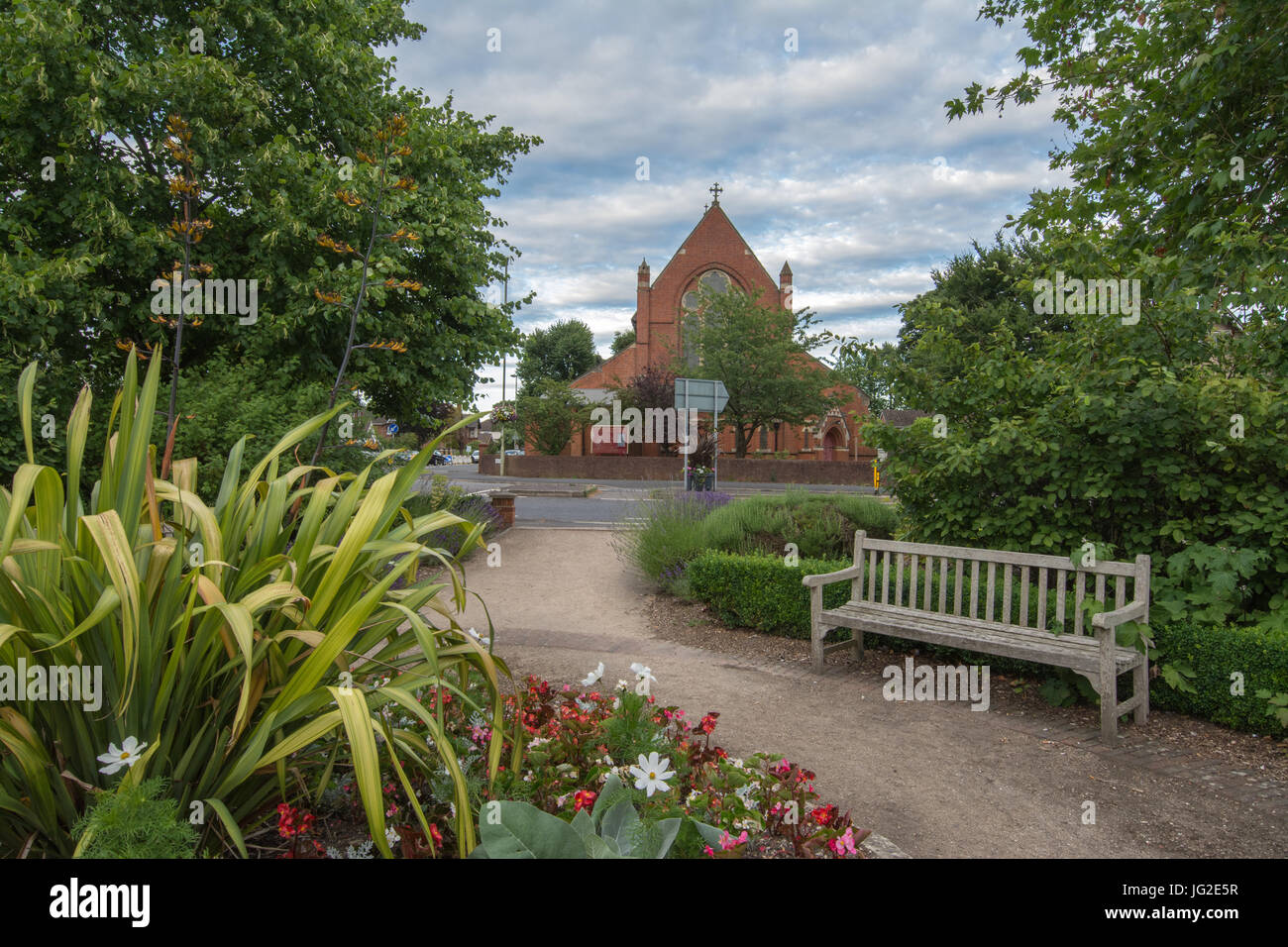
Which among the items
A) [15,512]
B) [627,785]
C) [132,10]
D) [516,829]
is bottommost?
[627,785]

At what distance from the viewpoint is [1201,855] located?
2.99m

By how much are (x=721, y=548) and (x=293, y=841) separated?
622cm

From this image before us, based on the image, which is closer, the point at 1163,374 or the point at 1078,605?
the point at 1078,605

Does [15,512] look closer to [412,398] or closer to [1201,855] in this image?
[1201,855]

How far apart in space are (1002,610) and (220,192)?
32.0 ft

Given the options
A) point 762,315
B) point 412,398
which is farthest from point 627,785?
point 762,315

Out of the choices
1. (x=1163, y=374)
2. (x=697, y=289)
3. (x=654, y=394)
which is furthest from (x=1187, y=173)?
(x=697, y=289)

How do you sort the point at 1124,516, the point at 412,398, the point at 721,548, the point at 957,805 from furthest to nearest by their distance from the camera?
the point at 412,398 < the point at 721,548 < the point at 1124,516 < the point at 957,805

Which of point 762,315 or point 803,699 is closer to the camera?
point 803,699

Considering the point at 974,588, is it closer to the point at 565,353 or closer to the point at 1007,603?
the point at 1007,603

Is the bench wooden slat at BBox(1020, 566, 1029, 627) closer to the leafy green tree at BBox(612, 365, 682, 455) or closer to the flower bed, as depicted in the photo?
the flower bed

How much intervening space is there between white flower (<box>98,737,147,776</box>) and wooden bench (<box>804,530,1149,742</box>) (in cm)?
428

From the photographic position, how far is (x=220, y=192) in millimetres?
9633

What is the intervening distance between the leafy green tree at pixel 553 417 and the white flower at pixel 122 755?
127 feet
